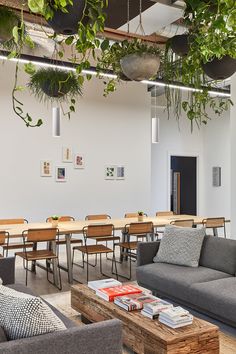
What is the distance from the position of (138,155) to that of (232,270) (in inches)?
196

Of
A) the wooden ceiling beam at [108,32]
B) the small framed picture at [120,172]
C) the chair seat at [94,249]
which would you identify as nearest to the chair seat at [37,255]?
the chair seat at [94,249]

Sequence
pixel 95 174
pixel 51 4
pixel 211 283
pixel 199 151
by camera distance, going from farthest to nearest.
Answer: pixel 199 151 → pixel 95 174 → pixel 211 283 → pixel 51 4

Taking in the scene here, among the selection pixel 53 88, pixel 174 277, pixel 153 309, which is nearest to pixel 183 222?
pixel 174 277

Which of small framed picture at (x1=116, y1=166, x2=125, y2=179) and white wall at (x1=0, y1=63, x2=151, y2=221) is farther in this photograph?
small framed picture at (x1=116, y1=166, x2=125, y2=179)

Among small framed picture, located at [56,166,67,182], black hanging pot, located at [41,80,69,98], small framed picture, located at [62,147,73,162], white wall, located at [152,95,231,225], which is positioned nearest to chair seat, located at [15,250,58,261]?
black hanging pot, located at [41,80,69,98]

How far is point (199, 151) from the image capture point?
1080 centimetres

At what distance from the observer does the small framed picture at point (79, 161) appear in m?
7.99

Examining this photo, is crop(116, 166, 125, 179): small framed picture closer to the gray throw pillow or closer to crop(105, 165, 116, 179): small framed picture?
crop(105, 165, 116, 179): small framed picture

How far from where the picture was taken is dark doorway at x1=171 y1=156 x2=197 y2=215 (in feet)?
35.8

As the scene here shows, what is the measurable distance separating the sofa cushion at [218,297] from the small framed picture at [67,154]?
475 centimetres

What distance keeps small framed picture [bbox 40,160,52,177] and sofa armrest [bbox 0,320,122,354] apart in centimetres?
582

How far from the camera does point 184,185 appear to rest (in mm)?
11312

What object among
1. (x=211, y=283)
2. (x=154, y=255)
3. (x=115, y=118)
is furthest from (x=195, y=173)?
(x=211, y=283)

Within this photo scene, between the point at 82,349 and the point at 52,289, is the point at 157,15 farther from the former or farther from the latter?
the point at 52,289
